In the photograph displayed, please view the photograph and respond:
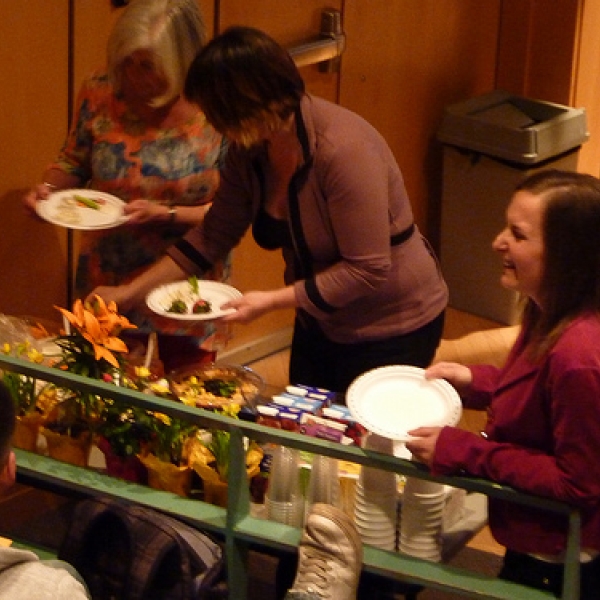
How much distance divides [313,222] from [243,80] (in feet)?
1.21

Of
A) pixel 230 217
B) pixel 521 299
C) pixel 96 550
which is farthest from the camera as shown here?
pixel 521 299

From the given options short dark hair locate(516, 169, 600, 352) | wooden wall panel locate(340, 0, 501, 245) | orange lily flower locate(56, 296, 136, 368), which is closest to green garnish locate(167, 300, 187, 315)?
orange lily flower locate(56, 296, 136, 368)

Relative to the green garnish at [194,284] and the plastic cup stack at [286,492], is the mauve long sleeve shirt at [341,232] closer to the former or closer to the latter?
the green garnish at [194,284]

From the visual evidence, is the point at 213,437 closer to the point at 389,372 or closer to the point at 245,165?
the point at 389,372

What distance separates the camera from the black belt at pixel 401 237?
2.77 m

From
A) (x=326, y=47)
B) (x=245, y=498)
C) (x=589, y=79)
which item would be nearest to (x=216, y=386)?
(x=245, y=498)

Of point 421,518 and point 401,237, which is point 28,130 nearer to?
point 401,237

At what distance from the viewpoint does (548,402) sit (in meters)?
2.05

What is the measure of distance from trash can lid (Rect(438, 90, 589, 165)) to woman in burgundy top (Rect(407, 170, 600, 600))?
Result: 288cm

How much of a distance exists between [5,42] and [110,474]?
145 centimetres

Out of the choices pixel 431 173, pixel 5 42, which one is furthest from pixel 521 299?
pixel 5 42

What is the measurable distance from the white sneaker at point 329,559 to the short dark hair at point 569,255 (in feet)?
1.63

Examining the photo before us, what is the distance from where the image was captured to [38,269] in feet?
12.1

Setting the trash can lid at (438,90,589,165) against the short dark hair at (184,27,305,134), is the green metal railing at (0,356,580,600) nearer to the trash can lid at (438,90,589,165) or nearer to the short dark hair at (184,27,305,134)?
the short dark hair at (184,27,305,134)
